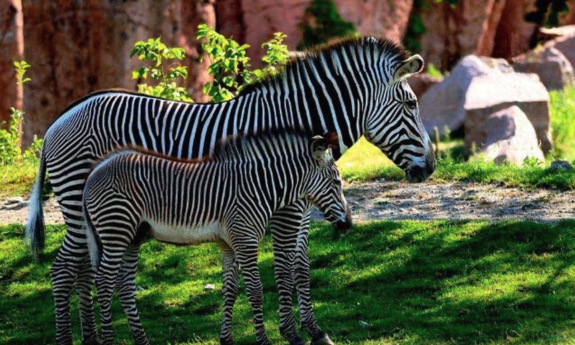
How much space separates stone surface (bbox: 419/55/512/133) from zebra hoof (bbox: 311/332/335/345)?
10.7 metres

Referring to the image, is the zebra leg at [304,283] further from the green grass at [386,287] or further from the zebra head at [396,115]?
the zebra head at [396,115]

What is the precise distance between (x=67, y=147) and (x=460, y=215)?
4856mm

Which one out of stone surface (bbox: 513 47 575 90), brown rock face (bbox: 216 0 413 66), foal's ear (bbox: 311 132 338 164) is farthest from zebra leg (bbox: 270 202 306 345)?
stone surface (bbox: 513 47 575 90)

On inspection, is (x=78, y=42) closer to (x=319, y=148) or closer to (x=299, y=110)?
(x=299, y=110)

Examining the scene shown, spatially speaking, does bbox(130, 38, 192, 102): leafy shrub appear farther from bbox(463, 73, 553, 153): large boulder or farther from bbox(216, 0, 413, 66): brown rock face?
bbox(216, 0, 413, 66): brown rock face

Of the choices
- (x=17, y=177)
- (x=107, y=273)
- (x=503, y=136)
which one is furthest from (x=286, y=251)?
(x=503, y=136)

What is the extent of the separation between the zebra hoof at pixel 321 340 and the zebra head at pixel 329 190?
0.84m

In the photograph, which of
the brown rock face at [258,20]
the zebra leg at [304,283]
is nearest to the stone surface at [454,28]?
the brown rock face at [258,20]

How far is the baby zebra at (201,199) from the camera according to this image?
26.2ft

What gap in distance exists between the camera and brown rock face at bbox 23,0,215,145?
56.8 feet

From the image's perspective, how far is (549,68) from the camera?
22.2 meters

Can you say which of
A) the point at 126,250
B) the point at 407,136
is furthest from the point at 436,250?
the point at 126,250

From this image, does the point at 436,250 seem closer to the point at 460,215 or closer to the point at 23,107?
the point at 460,215

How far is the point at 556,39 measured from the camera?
23609mm
